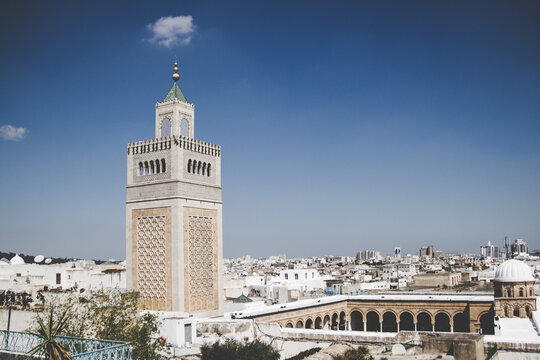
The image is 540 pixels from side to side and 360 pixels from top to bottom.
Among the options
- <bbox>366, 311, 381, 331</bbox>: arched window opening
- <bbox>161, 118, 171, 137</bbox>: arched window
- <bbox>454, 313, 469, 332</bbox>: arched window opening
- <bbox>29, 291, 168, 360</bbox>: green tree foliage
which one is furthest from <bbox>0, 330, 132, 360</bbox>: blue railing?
<bbox>366, 311, 381, 331</bbox>: arched window opening

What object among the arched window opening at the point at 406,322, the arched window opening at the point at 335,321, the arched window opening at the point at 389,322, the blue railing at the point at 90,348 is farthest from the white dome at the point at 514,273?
the blue railing at the point at 90,348

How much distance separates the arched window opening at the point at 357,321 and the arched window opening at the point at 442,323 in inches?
179

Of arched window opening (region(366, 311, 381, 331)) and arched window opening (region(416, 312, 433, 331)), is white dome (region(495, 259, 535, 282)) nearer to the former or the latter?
arched window opening (region(416, 312, 433, 331))

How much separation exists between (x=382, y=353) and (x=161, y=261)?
9.09 metres

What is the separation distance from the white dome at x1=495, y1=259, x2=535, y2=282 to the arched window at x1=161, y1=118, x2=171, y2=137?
17.0 m

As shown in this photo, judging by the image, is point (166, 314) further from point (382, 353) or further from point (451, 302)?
point (451, 302)

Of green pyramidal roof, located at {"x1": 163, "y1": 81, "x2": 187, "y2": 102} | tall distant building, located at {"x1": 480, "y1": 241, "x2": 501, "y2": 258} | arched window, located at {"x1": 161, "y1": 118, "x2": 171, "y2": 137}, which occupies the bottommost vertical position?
tall distant building, located at {"x1": 480, "y1": 241, "x2": 501, "y2": 258}

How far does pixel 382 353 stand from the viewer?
57.6ft

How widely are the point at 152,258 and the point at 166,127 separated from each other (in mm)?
5135

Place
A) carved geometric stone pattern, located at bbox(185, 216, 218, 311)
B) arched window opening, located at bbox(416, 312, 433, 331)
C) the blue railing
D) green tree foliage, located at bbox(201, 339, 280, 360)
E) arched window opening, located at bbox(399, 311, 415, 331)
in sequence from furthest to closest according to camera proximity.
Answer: arched window opening, located at bbox(399, 311, 415, 331)
arched window opening, located at bbox(416, 312, 433, 331)
carved geometric stone pattern, located at bbox(185, 216, 218, 311)
green tree foliage, located at bbox(201, 339, 280, 360)
the blue railing

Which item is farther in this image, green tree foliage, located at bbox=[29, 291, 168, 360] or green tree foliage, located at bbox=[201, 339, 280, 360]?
green tree foliage, located at bbox=[201, 339, 280, 360]

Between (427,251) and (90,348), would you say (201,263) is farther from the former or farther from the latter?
(427,251)

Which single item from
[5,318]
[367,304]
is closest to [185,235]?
[5,318]

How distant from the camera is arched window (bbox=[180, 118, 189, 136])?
23188 millimetres
